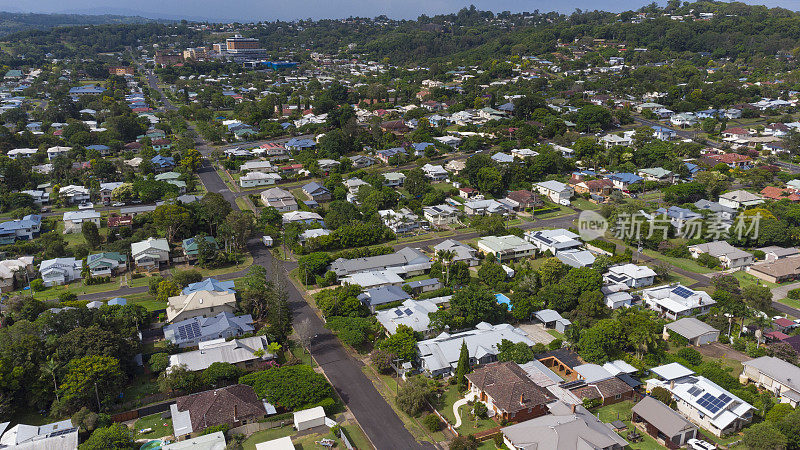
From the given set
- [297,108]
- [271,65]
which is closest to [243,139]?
[297,108]

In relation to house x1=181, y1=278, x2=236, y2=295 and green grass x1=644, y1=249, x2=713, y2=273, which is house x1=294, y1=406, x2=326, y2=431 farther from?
green grass x1=644, y1=249, x2=713, y2=273

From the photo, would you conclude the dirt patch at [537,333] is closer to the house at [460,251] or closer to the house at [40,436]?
the house at [460,251]

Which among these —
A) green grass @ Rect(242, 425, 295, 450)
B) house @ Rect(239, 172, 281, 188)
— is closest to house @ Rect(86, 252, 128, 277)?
house @ Rect(239, 172, 281, 188)

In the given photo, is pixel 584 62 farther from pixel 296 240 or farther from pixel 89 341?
pixel 89 341

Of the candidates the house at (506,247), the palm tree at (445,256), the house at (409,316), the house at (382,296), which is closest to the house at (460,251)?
the palm tree at (445,256)

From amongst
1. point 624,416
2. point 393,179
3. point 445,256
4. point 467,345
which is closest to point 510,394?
point 467,345
